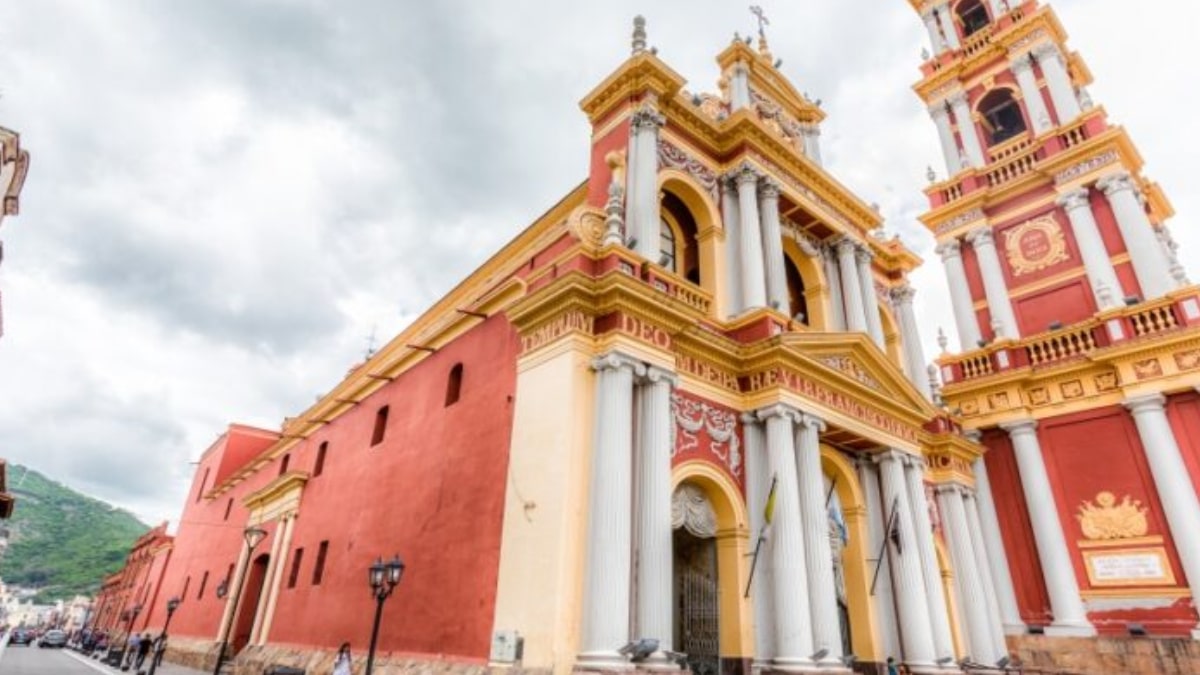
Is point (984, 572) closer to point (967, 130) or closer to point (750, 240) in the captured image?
point (750, 240)

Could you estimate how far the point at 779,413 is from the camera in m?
11.8

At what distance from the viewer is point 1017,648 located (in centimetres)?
1548

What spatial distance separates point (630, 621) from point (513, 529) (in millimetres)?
2221

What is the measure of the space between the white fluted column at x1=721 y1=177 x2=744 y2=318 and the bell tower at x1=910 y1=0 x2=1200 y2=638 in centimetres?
886

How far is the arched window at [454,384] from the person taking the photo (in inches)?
547

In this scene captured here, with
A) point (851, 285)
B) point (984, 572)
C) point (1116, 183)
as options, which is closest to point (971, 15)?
point (1116, 183)

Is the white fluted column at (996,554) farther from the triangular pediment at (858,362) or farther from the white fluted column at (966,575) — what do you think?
the triangular pediment at (858,362)

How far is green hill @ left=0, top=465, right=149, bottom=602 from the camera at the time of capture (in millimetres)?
98625

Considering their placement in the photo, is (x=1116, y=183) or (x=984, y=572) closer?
(x=984, y=572)

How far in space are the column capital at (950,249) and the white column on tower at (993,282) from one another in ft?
1.24

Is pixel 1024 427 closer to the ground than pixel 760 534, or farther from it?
farther from it

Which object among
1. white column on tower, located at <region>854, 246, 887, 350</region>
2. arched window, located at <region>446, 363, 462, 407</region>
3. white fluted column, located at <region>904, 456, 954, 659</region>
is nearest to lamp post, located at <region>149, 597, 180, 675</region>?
arched window, located at <region>446, 363, 462, 407</region>

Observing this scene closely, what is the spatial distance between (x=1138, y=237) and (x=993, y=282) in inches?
138

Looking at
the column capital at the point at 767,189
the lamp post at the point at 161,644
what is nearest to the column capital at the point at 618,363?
the column capital at the point at 767,189
